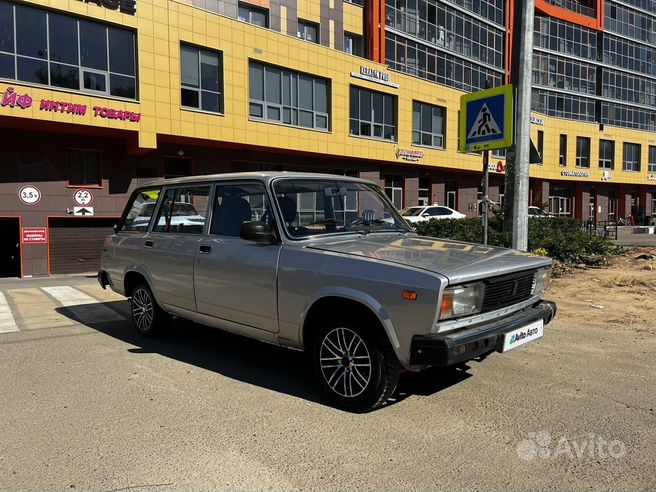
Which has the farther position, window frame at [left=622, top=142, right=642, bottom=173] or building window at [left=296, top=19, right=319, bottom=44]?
window frame at [left=622, top=142, right=642, bottom=173]

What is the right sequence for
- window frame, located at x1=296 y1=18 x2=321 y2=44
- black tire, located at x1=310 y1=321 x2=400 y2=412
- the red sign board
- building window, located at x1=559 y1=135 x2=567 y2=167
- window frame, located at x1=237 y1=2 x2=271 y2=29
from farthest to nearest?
1. building window, located at x1=559 y1=135 x2=567 y2=167
2. window frame, located at x1=296 y1=18 x2=321 y2=44
3. window frame, located at x1=237 y1=2 x2=271 y2=29
4. the red sign board
5. black tire, located at x1=310 y1=321 x2=400 y2=412

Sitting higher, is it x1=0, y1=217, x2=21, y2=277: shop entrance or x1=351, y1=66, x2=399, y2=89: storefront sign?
x1=351, y1=66, x2=399, y2=89: storefront sign

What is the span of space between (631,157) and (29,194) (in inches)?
1891

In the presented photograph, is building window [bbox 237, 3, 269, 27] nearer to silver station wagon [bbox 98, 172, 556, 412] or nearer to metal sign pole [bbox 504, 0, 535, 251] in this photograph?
metal sign pole [bbox 504, 0, 535, 251]

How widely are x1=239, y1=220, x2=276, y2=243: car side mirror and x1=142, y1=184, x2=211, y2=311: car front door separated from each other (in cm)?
105

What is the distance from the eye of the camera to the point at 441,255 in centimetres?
410

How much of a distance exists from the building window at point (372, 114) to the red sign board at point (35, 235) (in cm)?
1413

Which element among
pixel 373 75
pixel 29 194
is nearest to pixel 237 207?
pixel 29 194

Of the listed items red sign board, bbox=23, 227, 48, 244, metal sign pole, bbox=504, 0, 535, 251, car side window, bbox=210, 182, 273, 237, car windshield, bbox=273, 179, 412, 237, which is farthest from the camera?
red sign board, bbox=23, 227, 48, 244

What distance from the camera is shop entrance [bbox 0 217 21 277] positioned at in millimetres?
16516

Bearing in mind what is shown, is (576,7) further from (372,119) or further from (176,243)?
(176,243)

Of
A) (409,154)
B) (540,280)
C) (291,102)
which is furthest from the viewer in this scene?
(409,154)

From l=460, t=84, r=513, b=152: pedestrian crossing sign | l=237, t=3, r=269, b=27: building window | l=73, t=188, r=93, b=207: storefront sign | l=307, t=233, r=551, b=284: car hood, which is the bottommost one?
l=307, t=233, r=551, b=284: car hood

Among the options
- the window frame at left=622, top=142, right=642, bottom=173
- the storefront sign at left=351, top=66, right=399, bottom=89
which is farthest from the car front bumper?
the window frame at left=622, top=142, right=642, bottom=173
